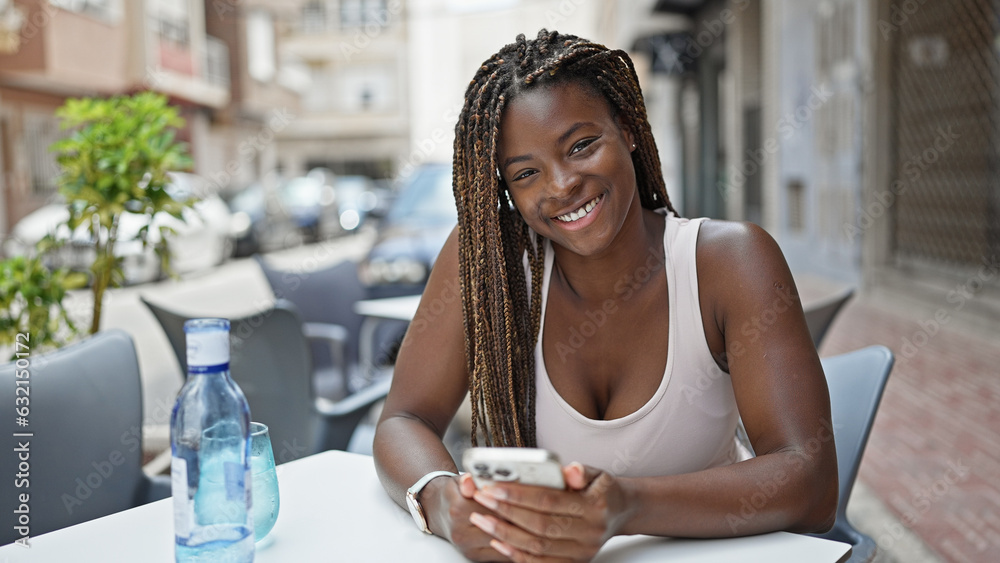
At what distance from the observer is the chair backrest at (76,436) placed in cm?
183

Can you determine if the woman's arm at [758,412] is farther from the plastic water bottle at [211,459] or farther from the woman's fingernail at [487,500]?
the plastic water bottle at [211,459]

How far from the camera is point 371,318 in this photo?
427 cm

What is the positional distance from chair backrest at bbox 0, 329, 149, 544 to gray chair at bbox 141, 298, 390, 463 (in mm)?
639

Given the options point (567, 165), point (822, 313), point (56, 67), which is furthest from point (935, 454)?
point (56, 67)

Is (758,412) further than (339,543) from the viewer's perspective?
Yes

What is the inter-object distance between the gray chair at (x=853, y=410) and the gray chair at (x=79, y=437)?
1554 mm

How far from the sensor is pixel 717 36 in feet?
45.0

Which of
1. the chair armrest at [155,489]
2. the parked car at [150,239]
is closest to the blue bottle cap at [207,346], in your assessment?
the chair armrest at [155,489]

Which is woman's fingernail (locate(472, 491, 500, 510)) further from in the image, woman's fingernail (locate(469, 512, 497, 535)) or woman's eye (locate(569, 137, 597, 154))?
woman's eye (locate(569, 137, 597, 154))

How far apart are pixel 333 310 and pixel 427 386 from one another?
2.69 m

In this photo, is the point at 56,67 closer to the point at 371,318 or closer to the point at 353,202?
the point at 353,202

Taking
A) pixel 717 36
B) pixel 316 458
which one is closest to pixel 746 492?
pixel 316 458

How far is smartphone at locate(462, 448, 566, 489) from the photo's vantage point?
109 cm

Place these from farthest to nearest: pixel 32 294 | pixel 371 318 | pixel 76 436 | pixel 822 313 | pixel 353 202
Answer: pixel 353 202 → pixel 371 318 → pixel 32 294 → pixel 822 313 → pixel 76 436
